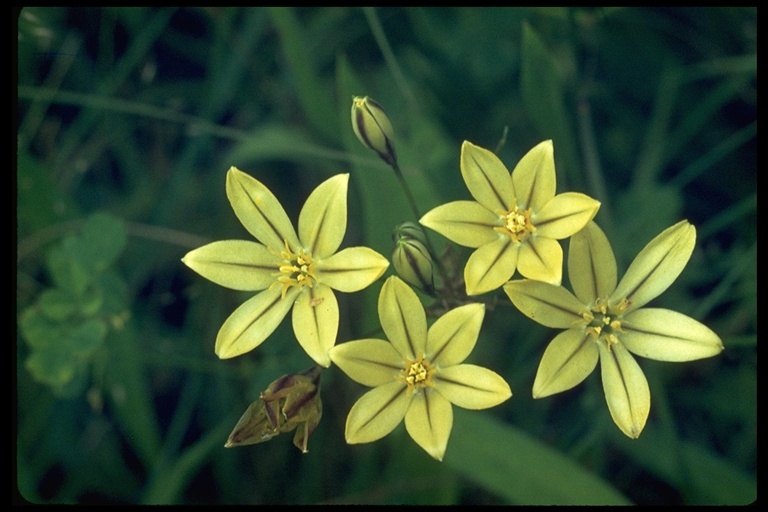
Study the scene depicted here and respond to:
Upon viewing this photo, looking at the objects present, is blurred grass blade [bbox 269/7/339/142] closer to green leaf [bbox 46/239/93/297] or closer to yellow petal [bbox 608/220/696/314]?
green leaf [bbox 46/239/93/297]

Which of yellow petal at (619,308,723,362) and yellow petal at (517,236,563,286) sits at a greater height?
yellow petal at (517,236,563,286)

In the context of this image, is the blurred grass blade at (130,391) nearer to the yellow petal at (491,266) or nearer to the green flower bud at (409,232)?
the green flower bud at (409,232)

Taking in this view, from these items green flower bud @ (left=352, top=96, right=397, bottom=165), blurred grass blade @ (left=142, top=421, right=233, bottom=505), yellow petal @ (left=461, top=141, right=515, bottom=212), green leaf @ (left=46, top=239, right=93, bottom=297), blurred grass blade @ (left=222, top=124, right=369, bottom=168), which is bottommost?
blurred grass blade @ (left=142, top=421, right=233, bottom=505)

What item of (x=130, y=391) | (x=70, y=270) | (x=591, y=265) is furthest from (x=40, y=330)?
(x=591, y=265)

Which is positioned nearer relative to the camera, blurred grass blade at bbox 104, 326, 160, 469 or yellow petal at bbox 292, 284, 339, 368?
yellow petal at bbox 292, 284, 339, 368

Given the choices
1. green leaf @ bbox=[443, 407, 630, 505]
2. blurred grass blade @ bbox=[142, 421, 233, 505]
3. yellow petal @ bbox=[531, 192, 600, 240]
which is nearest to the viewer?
yellow petal @ bbox=[531, 192, 600, 240]

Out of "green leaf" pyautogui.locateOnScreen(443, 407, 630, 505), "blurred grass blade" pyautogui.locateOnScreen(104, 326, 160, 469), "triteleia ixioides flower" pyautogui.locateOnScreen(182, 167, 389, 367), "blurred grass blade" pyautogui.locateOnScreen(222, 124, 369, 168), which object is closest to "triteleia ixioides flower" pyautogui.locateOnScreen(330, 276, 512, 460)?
"triteleia ixioides flower" pyautogui.locateOnScreen(182, 167, 389, 367)

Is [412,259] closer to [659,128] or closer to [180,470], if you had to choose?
[180,470]
